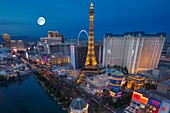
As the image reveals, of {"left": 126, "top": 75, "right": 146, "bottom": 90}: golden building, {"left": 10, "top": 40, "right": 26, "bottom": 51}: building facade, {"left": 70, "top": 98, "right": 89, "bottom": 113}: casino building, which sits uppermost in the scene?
{"left": 10, "top": 40, "right": 26, "bottom": 51}: building facade

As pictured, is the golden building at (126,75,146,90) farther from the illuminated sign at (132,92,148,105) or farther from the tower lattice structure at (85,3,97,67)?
the tower lattice structure at (85,3,97,67)

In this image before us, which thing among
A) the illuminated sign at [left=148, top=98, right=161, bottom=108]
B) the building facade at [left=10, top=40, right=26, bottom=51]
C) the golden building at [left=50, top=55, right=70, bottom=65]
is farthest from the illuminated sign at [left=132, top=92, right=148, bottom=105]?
the building facade at [left=10, top=40, right=26, bottom=51]

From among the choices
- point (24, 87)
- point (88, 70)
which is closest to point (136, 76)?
point (88, 70)

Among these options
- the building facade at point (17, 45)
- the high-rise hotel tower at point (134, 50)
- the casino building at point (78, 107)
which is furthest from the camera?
the building facade at point (17, 45)

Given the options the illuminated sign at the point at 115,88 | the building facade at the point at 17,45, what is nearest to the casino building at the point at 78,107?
the illuminated sign at the point at 115,88

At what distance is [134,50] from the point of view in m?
48.8

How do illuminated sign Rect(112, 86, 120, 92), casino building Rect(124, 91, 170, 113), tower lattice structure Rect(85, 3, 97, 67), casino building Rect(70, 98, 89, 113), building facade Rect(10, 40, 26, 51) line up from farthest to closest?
1. building facade Rect(10, 40, 26, 51)
2. tower lattice structure Rect(85, 3, 97, 67)
3. illuminated sign Rect(112, 86, 120, 92)
4. casino building Rect(124, 91, 170, 113)
5. casino building Rect(70, 98, 89, 113)

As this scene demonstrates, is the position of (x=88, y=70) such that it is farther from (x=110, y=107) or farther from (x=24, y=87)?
(x=24, y=87)

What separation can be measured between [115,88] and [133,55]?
22.9 metres

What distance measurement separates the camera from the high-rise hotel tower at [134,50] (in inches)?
1918

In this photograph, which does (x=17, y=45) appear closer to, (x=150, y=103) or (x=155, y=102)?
(x=150, y=103)

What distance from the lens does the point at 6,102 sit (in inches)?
1337

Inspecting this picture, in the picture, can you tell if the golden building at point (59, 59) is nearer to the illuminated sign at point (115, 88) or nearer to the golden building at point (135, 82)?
the golden building at point (135, 82)

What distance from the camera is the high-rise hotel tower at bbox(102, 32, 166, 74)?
48719mm
